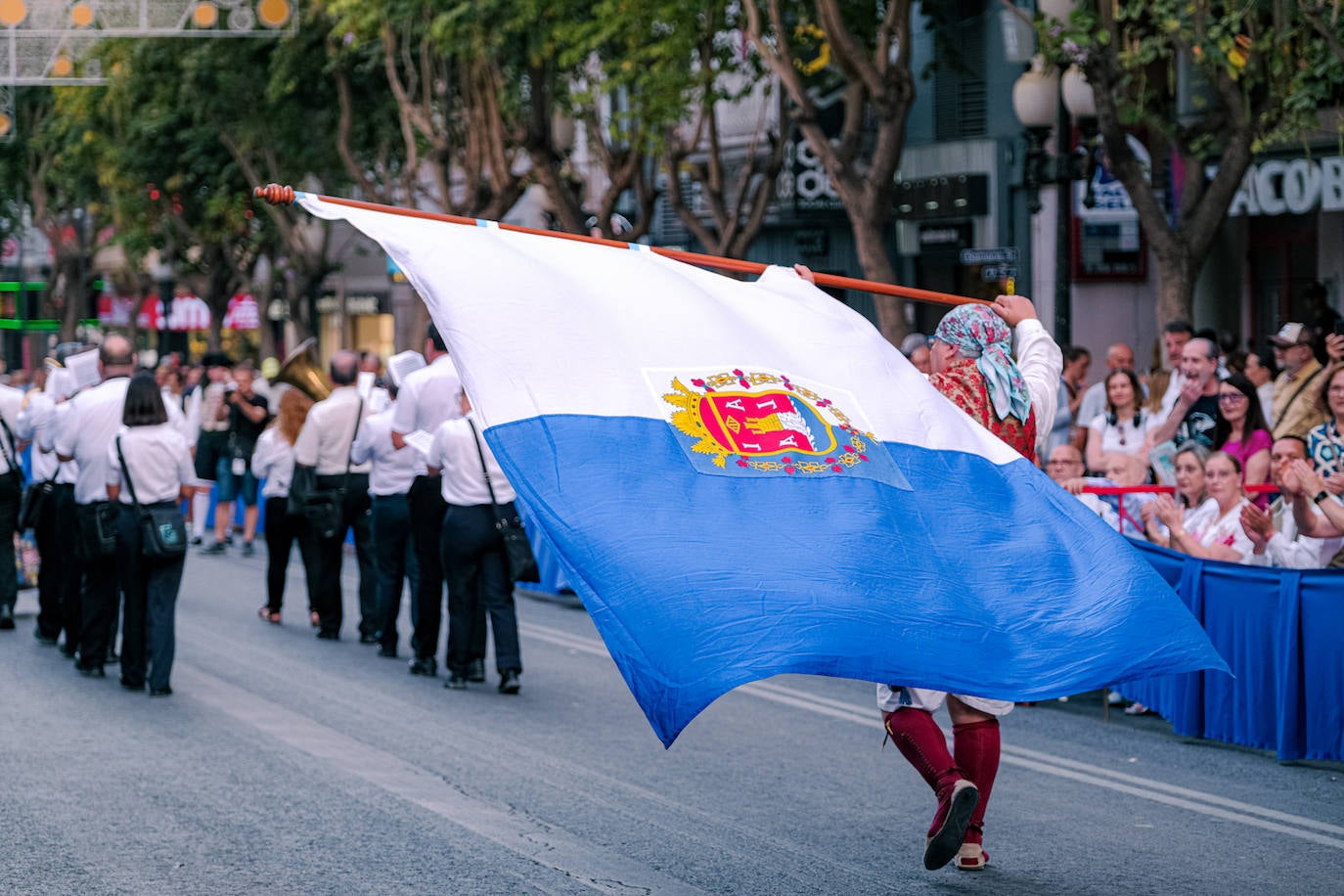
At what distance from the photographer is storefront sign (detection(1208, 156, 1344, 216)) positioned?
852 inches

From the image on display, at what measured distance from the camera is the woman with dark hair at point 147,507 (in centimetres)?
1123

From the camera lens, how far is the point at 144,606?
1150 centimetres

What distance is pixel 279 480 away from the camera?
15.7m

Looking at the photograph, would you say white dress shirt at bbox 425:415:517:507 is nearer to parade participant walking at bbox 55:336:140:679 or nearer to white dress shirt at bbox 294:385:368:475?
parade participant walking at bbox 55:336:140:679

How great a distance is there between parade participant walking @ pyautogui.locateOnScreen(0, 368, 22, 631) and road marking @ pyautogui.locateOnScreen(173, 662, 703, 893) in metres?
3.06

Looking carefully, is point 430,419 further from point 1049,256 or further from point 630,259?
point 1049,256

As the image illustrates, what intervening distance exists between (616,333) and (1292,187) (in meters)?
17.4

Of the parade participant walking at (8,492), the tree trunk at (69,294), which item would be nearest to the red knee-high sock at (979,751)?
the parade participant walking at (8,492)

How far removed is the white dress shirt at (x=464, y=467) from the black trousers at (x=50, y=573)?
127 inches

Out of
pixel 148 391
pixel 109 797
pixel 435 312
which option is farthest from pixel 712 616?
pixel 148 391

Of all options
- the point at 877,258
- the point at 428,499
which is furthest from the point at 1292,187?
the point at 428,499

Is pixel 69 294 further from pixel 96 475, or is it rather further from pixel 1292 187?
pixel 96 475

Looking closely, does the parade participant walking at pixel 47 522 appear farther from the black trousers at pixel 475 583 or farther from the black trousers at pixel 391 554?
the black trousers at pixel 475 583

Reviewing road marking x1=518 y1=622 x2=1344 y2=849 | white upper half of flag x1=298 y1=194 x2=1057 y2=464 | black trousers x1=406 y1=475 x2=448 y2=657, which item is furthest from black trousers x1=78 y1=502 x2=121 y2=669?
white upper half of flag x1=298 y1=194 x2=1057 y2=464
